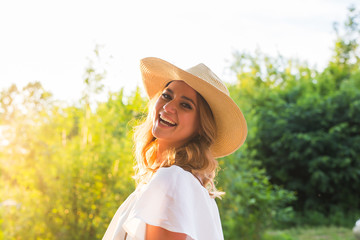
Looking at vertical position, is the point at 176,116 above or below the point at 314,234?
above

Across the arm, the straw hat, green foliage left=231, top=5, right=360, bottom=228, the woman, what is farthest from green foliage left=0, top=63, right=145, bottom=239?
green foliage left=231, top=5, right=360, bottom=228

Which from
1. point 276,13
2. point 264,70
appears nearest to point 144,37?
point 276,13

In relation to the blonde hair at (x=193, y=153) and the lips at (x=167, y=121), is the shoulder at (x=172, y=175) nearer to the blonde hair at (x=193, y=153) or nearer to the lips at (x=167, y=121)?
the blonde hair at (x=193, y=153)

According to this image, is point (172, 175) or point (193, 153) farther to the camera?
point (193, 153)

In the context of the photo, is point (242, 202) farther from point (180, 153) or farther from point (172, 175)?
point (172, 175)

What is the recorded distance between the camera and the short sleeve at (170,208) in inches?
45.0

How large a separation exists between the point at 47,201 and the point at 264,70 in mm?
9822

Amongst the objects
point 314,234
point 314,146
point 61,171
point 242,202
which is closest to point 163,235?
point 61,171

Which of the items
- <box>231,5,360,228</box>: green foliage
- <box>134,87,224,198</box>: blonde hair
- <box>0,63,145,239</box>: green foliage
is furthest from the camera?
<box>231,5,360,228</box>: green foliage

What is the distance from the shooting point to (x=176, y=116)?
143cm

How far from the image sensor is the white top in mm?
1144

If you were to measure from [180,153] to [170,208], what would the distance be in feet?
1.03

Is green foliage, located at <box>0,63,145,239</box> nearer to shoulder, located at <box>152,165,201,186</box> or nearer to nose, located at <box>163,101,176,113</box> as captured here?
nose, located at <box>163,101,176,113</box>

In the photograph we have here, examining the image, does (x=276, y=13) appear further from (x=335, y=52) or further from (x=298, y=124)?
(x=335, y=52)
